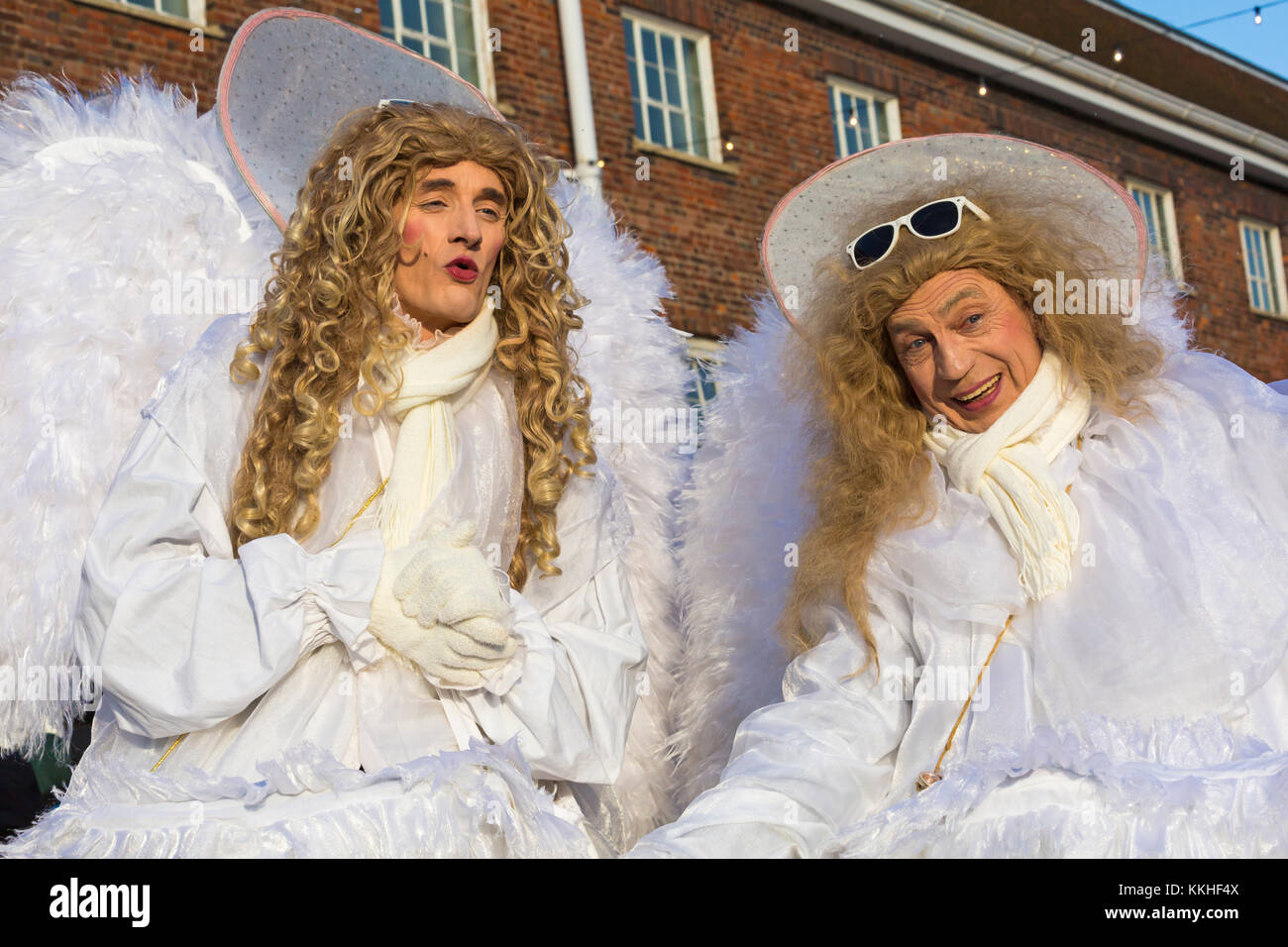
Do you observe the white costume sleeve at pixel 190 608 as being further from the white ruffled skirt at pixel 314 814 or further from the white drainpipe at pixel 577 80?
the white drainpipe at pixel 577 80

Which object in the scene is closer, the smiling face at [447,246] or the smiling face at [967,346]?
the smiling face at [447,246]

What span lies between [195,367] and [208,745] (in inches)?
31.0

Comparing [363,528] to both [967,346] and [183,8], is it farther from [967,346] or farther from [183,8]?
[183,8]

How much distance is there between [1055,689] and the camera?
3117mm

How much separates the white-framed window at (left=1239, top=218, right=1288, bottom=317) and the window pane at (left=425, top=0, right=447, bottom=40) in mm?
8932

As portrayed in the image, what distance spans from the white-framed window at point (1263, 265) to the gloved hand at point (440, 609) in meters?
13.5

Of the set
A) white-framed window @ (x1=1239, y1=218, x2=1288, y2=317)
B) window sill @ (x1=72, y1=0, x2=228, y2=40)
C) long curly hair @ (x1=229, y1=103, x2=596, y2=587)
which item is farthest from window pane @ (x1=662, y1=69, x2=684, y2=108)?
long curly hair @ (x1=229, y1=103, x2=596, y2=587)

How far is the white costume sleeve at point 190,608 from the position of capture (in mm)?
2678

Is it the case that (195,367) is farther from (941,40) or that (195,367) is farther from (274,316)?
(941,40)

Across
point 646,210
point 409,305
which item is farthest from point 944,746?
point 646,210

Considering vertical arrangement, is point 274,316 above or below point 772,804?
above

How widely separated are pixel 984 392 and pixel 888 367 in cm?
35

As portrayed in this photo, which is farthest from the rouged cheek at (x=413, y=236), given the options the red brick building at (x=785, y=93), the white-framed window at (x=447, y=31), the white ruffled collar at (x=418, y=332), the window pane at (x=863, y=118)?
the window pane at (x=863, y=118)

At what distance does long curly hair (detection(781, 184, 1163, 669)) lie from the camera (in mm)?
3373
